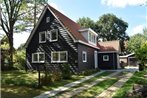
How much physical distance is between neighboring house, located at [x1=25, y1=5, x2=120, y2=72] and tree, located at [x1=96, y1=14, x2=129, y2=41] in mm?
34827

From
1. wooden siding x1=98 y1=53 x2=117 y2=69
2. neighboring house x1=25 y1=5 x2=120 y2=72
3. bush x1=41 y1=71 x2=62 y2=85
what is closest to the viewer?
bush x1=41 y1=71 x2=62 y2=85

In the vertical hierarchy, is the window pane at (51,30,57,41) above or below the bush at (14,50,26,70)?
above

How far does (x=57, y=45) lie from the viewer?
26172 millimetres

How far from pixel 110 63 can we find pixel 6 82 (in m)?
19.8

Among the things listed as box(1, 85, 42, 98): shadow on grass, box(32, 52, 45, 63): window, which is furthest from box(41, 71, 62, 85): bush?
box(32, 52, 45, 63): window

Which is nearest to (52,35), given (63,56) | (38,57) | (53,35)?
(53,35)

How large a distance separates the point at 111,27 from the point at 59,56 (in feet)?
141

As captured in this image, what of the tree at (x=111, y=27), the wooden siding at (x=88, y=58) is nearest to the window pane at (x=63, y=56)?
the wooden siding at (x=88, y=58)

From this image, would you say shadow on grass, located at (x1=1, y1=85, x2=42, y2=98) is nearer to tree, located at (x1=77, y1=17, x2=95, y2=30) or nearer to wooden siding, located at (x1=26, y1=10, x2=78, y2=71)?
wooden siding, located at (x1=26, y1=10, x2=78, y2=71)

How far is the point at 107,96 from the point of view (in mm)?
12367

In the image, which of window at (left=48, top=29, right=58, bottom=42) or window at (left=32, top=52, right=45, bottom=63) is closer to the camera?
window at (left=48, top=29, right=58, bottom=42)

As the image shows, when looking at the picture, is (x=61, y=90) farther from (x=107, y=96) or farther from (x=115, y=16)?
(x=115, y=16)

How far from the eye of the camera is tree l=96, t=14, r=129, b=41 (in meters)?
65.7

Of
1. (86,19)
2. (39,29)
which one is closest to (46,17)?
(39,29)
